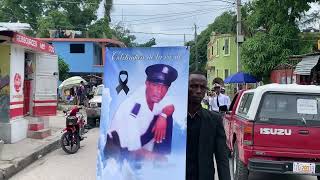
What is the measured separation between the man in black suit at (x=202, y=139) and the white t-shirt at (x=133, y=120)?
252 mm

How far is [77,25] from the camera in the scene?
190ft

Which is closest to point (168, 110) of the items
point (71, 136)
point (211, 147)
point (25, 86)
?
point (211, 147)

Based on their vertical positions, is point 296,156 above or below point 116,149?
below

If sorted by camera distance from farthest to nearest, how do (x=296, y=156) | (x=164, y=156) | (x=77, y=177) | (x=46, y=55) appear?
(x=46, y=55)
(x=77, y=177)
(x=296, y=156)
(x=164, y=156)

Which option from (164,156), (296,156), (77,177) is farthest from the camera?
(77,177)

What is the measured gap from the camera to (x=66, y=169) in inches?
434

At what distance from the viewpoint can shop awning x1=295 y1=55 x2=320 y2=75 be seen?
19.6 metres

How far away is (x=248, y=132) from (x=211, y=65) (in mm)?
51832

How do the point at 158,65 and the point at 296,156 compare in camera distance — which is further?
the point at 296,156

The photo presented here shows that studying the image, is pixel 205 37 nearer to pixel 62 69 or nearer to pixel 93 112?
pixel 62 69

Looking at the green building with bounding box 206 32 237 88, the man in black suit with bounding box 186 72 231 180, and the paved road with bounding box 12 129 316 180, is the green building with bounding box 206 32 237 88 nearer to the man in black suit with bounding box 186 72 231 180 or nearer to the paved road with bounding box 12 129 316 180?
the paved road with bounding box 12 129 316 180

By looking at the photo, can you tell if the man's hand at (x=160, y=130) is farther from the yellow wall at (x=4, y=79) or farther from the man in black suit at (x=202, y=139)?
the yellow wall at (x=4, y=79)

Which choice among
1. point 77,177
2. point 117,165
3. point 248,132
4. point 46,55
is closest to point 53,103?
point 46,55

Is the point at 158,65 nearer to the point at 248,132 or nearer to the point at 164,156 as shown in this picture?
the point at 164,156
